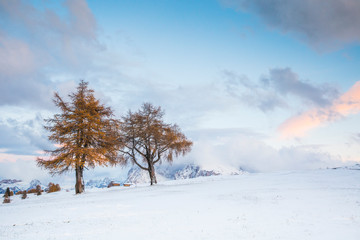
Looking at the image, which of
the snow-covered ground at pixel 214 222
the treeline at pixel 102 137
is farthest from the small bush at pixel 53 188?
the snow-covered ground at pixel 214 222

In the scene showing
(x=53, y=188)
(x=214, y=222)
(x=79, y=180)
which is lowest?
(x=53, y=188)

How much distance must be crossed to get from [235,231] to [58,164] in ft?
72.5

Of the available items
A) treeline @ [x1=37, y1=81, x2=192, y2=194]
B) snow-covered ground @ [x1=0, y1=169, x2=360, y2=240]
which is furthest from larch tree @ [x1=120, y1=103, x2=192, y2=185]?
snow-covered ground @ [x1=0, y1=169, x2=360, y2=240]

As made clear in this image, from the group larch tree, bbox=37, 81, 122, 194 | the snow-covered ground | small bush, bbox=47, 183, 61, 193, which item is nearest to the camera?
the snow-covered ground

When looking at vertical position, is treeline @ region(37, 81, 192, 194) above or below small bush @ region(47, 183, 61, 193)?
above

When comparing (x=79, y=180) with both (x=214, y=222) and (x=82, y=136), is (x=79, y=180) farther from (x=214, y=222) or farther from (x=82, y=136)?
(x=214, y=222)

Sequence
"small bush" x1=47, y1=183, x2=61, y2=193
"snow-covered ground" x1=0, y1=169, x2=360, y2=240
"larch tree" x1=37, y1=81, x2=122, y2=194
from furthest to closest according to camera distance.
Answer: "small bush" x1=47, y1=183, x2=61, y2=193
"larch tree" x1=37, y1=81, x2=122, y2=194
"snow-covered ground" x1=0, y1=169, x2=360, y2=240

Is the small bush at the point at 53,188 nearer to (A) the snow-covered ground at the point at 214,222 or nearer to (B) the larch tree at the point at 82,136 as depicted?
(B) the larch tree at the point at 82,136

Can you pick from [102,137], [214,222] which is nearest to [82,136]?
[102,137]

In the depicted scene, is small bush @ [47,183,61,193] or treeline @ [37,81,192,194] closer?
treeline @ [37,81,192,194]

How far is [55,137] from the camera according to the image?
2377cm

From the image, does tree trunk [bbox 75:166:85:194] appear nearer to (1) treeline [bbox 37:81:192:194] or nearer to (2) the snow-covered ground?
(1) treeline [bbox 37:81:192:194]

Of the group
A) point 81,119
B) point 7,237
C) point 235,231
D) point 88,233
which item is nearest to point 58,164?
point 81,119

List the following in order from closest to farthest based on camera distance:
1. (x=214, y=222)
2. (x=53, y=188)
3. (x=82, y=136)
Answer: (x=214, y=222), (x=82, y=136), (x=53, y=188)
